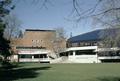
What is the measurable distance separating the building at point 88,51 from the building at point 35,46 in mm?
4166

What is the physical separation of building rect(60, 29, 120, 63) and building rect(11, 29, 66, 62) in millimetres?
4166

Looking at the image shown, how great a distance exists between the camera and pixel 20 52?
132375 millimetres

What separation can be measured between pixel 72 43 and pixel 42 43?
78.2 feet

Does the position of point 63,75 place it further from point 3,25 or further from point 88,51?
point 88,51

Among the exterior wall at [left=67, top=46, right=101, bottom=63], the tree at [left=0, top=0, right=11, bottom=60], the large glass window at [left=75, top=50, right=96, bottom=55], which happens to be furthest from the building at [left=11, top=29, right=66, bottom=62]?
the tree at [left=0, top=0, right=11, bottom=60]

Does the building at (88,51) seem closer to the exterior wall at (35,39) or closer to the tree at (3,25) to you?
the exterior wall at (35,39)

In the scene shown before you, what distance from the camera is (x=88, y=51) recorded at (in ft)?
363

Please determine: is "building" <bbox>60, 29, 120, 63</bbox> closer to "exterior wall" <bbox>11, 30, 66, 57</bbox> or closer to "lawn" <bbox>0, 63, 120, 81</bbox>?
"exterior wall" <bbox>11, 30, 66, 57</bbox>

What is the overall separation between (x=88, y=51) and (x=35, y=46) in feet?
116

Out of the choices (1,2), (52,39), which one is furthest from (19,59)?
(1,2)

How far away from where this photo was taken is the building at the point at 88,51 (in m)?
99.7

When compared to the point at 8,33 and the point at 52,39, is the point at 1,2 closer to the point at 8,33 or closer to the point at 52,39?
the point at 8,33

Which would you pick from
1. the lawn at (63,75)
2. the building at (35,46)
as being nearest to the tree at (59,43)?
the building at (35,46)

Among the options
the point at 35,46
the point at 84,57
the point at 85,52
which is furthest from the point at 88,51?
the point at 35,46
